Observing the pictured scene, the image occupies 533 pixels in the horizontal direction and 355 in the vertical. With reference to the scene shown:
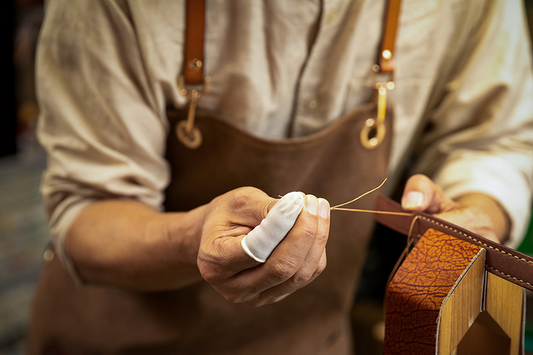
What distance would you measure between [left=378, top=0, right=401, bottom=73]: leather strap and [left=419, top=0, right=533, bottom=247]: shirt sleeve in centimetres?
17

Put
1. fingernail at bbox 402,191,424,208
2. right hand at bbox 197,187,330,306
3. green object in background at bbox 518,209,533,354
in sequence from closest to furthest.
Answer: right hand at bbox 197,187,330,306 → fingernail at bbox 402,191,424,208 → green object in background at bbox 518,209,533,354

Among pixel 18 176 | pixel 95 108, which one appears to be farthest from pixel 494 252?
pixel 18 176

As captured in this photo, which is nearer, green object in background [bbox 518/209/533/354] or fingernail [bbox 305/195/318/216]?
fingernail [bbox 305/195/318/216]

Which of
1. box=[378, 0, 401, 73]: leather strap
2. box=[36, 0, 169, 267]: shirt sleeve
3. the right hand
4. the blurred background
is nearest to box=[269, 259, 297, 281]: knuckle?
the right hand

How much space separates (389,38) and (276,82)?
200mm

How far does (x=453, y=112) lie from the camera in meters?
0.81

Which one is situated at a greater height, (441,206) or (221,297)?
(441,206)

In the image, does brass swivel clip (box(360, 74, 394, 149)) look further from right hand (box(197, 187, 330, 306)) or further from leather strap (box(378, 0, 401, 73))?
right hand (box(197, 187, 330, 306))

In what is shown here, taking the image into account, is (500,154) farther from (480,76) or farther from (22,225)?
(22,225)

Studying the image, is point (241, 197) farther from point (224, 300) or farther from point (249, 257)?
point (224, 300)

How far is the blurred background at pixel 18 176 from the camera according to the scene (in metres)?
1.65

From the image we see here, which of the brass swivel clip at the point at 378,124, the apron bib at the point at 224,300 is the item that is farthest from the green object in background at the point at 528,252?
the brass swivel clip at the point at 378,124

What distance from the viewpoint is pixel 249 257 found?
15.9 inches

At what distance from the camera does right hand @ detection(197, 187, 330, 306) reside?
0.39 metres
